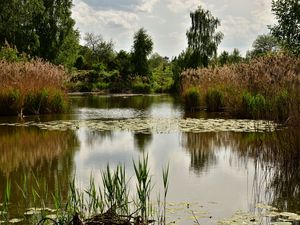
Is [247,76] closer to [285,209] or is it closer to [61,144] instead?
[61,144]

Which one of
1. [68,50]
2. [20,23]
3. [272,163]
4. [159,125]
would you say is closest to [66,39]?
[68,50]

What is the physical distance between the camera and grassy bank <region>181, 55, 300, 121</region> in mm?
6613

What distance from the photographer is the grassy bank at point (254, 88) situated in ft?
21.7

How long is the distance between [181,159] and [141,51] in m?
40.6

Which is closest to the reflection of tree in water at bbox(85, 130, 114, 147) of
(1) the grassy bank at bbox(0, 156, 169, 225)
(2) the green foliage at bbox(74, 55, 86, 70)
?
(1) the grassy bank at bbox(0, 156, 169, 225)

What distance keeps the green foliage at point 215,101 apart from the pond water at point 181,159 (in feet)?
11.3

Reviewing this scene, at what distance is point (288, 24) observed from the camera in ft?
33.4

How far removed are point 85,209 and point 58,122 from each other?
8.20 metres

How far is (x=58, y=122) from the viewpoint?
12078 millimetres

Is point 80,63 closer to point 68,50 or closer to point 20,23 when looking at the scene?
point 68,50

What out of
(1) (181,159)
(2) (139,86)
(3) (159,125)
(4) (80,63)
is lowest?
(1) (181,159)

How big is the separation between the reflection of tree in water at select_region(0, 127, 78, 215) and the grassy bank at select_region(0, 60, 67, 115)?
113 inches

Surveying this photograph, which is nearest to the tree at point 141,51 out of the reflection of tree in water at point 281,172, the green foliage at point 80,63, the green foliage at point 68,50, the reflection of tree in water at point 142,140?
the green foliage at point 80,63

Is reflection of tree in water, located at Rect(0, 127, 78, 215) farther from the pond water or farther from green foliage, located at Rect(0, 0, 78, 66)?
green foliage, located at Rect(0, 0, 78, 66)
